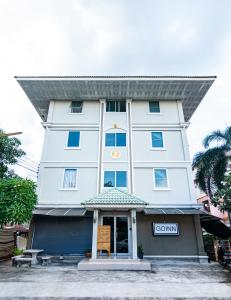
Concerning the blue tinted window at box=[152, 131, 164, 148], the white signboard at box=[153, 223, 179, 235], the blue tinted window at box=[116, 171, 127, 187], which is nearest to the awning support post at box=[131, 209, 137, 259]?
the white signboard at box=[153, 223, 179, 235]

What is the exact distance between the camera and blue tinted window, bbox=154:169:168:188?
13164mm

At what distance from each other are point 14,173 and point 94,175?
497 cm

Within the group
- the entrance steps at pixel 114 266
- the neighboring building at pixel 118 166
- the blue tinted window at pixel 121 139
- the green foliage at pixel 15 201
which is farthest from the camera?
the blue tinted window at pixel 121 139

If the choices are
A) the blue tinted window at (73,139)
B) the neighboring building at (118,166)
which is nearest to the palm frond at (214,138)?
the neighboring building at (118,166)

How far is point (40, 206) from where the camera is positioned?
492 inches

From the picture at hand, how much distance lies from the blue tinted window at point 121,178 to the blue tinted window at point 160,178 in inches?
81.8

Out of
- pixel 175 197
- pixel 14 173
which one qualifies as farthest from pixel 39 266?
pixel 175 197

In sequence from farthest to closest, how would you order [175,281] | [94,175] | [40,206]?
[94,175] → [40,206] → [175,281]

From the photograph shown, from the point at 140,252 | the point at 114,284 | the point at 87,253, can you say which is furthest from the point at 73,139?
the point at 114,284

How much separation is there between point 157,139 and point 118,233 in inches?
Answer: 276

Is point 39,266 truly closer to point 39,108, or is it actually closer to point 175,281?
point 175,281

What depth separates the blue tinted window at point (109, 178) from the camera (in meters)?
13.2

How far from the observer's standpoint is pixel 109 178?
13406 mm

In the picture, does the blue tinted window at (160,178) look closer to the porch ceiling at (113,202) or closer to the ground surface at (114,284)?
the porch ceiling at (113,202)
